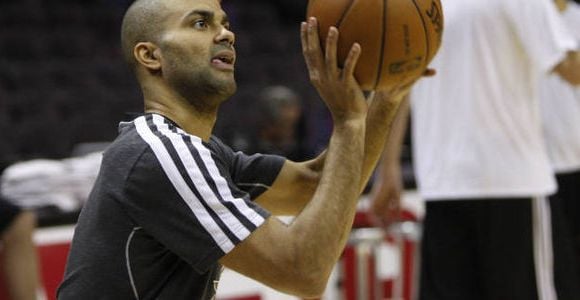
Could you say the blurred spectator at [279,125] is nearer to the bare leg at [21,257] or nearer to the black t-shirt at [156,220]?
the bare leg at [21,257]

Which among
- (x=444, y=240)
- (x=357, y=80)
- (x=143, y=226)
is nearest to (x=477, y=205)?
(x=444, y=240)

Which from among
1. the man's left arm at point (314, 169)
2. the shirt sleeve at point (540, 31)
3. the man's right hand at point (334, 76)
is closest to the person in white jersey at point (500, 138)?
the shirt sleeve at point (540, 31)

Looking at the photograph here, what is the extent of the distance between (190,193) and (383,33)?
57 centimetres

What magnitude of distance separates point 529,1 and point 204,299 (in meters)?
1.53

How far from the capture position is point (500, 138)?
315 centimetres

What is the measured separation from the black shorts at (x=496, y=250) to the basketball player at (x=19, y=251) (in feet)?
4.82

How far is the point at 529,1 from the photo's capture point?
10.0 ft

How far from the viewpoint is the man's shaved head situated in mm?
2125

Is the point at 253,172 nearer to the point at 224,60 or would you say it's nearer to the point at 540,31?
the point at 224,60

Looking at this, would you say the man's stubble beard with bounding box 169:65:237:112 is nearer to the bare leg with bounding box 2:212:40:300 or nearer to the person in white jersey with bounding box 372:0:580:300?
the person in white jersey with bounding box 372:0:580:300

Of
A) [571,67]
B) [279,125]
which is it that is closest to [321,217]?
[571,67]

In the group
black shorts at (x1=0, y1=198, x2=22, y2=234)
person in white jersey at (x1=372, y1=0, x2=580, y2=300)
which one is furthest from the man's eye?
black shorts at (x1=0, y1=198, x2=22, y2=234)

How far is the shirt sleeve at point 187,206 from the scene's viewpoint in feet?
6.32

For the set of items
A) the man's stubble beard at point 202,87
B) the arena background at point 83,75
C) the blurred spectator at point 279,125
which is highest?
the man's stubble beard at point 202,87
